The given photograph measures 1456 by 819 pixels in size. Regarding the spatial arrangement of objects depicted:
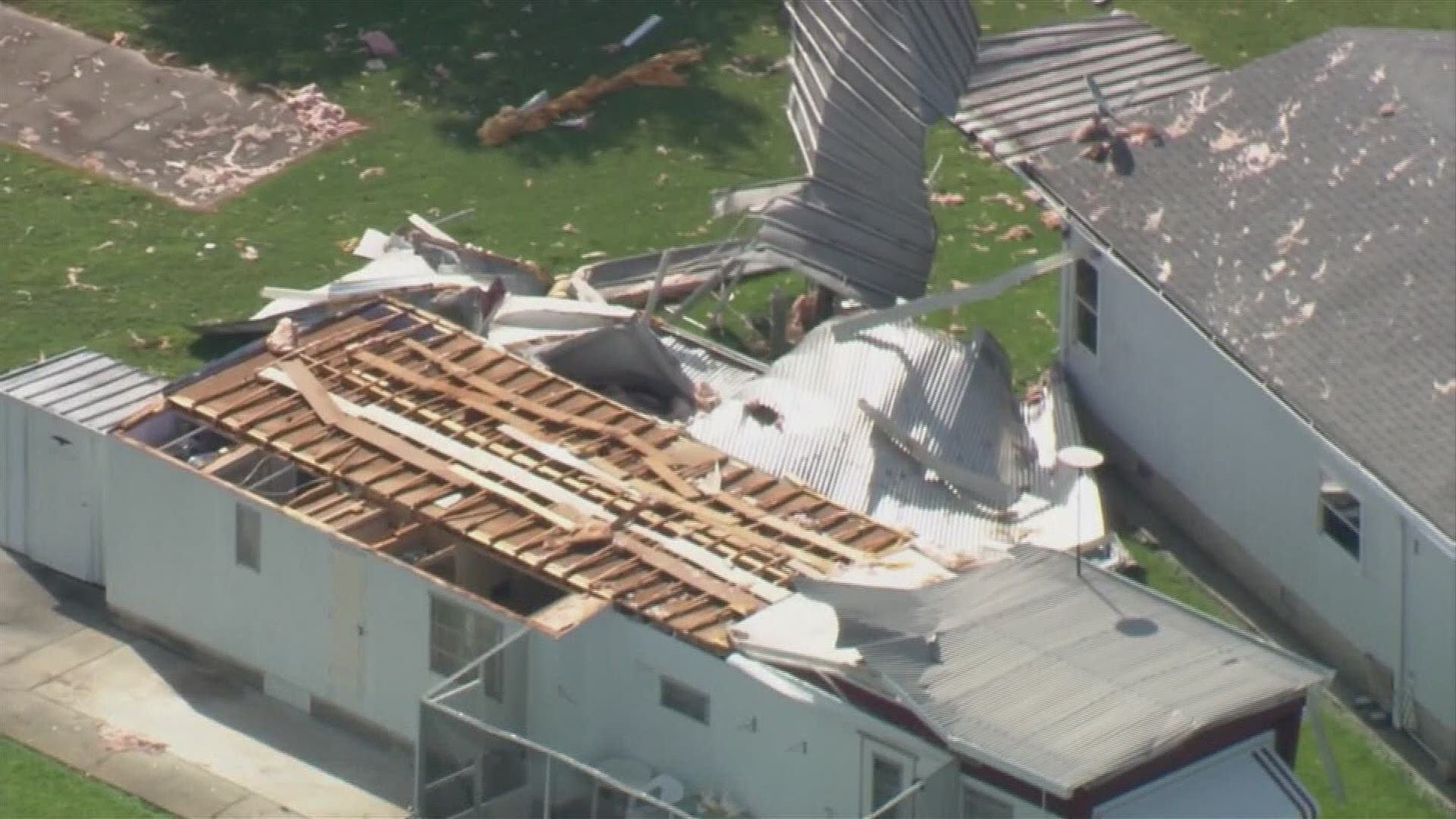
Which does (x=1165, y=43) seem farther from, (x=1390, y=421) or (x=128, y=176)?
(x=128, y=176)

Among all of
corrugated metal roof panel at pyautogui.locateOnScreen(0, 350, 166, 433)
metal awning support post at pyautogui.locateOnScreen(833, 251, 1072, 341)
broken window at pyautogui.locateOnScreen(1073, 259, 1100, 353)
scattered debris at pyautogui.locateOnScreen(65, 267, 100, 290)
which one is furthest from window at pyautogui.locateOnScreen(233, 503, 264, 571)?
broken window at pyautogui.locateOnScreen(1073, 259, 1100, 353)

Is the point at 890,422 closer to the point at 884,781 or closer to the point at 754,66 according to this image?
the point at 884,781

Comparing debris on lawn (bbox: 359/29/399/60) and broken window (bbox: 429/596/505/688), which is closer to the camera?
broken window (bbox: 429/596/505/688)

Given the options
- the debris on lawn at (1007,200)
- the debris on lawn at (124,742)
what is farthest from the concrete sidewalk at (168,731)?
the debris on lawn at (1007,200)

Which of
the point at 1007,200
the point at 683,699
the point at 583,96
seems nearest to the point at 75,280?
the point at 583,96

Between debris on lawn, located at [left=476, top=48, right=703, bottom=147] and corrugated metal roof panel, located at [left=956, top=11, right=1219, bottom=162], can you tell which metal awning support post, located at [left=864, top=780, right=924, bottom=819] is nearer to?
corrugated metal roof panel, located at [left=956, top=11, right=1219, bottom=162]
